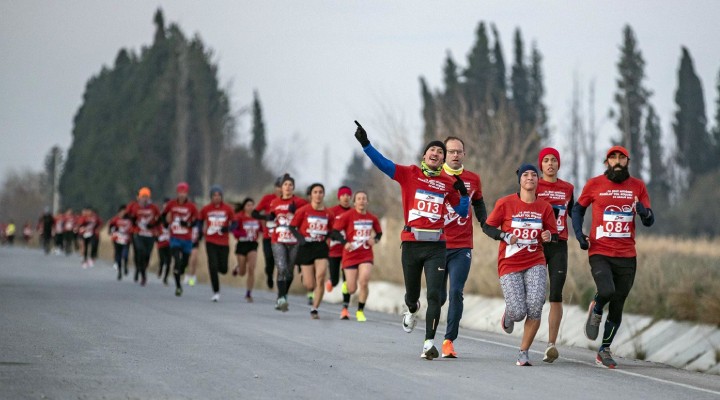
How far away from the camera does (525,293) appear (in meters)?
12.8

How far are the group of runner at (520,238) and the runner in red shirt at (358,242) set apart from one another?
19.4 feet

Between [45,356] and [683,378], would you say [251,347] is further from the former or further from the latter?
[683,378]

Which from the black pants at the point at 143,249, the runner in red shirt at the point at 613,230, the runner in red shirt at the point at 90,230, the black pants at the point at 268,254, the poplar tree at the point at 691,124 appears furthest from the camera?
the poplar tree at the point at 691,124

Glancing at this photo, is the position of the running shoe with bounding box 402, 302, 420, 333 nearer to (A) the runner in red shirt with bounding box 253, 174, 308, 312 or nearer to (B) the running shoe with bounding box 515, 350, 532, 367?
(B) the running shoe with bounding box 515, 350, 532, 367

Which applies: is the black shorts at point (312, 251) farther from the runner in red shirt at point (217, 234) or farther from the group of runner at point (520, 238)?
the group of runner at point (520, 238)

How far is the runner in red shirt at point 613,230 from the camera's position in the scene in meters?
13.2

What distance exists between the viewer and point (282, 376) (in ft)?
36.3

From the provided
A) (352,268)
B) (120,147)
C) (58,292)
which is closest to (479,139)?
(58,292)

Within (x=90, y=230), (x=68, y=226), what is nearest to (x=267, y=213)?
(x=90, y=230)

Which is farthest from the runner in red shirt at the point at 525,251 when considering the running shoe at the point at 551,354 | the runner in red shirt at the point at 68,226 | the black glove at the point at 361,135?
the runner in red shirt at the point at 68,226

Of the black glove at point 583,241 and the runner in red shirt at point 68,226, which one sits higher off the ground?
the runner in red shirt at point 68,226

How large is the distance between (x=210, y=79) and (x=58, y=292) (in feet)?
146

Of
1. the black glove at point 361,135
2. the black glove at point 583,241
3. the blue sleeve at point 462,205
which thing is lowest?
the black glove at point 583,241

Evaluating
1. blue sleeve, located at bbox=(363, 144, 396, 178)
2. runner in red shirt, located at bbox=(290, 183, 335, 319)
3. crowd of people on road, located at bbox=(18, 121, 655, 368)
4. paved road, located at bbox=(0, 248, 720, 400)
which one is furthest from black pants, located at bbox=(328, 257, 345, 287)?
blue sleeve, located at bbox=(363, 144, 396, 178)
